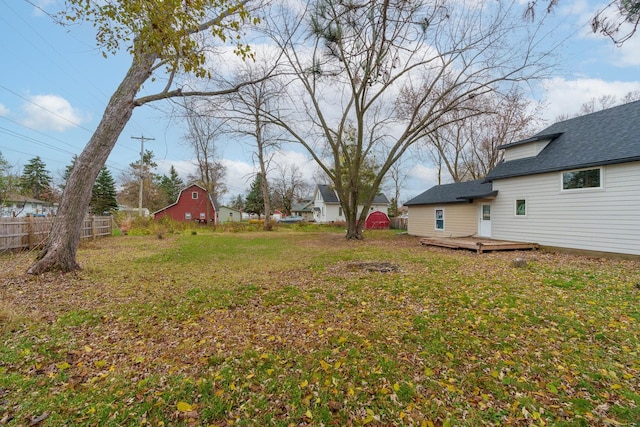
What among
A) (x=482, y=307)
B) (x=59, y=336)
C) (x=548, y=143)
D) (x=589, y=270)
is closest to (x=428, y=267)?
(x=482, y=307)

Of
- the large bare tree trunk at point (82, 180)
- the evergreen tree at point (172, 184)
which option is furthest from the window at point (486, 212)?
the evergreen tree at point (172, 184)

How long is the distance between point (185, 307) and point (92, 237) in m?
13.2

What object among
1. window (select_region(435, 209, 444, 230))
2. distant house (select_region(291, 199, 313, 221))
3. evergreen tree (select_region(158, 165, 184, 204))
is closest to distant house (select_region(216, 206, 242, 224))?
distant house (select_region(291, 199, 313, 221))

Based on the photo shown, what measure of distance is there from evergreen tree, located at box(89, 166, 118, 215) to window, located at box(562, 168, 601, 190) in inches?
1648

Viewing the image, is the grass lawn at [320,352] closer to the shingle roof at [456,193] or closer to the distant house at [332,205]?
the shingle roof at [456,193]

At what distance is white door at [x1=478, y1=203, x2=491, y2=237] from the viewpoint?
44.1 feet

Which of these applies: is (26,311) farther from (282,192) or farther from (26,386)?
(282,192)

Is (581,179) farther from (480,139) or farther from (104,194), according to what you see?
(104,194)

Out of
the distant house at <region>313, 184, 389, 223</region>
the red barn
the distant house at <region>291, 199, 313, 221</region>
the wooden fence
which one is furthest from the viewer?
the distant house at <region>291, 199, 313, 221</region>

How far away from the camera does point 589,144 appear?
32.7ft

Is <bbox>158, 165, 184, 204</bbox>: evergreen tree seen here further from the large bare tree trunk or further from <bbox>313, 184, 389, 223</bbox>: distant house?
the large bare tree trunk

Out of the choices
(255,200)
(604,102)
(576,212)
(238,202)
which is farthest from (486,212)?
(238,202)

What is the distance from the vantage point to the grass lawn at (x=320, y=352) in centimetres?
239

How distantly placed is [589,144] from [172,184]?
61.5 meters
